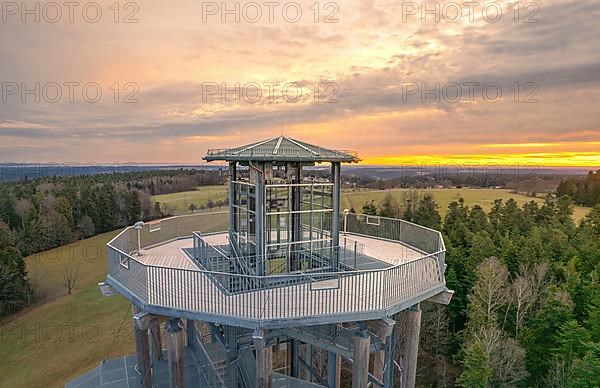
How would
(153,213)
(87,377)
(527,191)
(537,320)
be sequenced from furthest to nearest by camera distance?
(153,213) < (527,191) < (537,320) < (87,377)

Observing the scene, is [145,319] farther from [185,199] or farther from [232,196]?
[185,199]

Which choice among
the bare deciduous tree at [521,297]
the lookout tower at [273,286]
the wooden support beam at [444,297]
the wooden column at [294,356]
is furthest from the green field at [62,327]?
the bare deciduous tree at [521,297]

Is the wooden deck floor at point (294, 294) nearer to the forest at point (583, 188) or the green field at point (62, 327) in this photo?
the green field at point (62, 327)

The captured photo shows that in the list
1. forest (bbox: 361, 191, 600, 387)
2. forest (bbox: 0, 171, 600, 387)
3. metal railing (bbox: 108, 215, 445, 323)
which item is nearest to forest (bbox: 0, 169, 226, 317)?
forest (bbox: 0, 171, 600, 387)

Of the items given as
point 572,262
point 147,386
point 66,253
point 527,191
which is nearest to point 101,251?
point 66,253

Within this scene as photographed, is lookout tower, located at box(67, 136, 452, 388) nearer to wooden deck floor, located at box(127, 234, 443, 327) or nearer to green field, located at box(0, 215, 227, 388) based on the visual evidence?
wooden deck floor, located at box(127, 234, 443, 327)

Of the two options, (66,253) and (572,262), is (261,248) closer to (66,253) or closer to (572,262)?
(572,262)

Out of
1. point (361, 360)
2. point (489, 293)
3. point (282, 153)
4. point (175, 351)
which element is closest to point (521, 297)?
point (489, 293)
